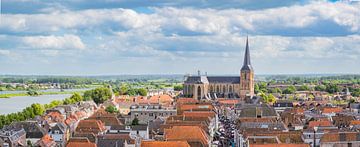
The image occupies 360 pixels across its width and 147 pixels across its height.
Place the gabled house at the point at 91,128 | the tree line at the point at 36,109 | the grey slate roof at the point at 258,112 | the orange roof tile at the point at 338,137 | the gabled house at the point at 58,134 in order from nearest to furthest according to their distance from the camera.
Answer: the orange roof tile at the point at 338,137
the gabled house at the point at 91,128
the gabled house at the point at 58,134
the grey slate roof at the point at 258,112
the tree line at the point at 36,109

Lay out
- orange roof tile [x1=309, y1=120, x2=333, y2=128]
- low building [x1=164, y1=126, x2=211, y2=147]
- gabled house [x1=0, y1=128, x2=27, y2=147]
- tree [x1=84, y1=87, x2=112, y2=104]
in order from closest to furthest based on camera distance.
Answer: low building [x1=164, y1=126, x2=211, y2=147], gabled house [x1=0, y1=128, x2=27, y2=147], orange roof tile [x1=309, y1=120, x2=333, y2=128], tree [x1=84, y1=87, x2=112, y2=104]

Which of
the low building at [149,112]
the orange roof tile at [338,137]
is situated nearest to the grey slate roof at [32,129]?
the low building at [149,112]

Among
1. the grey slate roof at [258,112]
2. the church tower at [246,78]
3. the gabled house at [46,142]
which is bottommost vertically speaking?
the gabled house at [46,142]

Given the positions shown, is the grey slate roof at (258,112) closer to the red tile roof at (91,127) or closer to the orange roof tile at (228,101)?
the red tile roof at (91,127)

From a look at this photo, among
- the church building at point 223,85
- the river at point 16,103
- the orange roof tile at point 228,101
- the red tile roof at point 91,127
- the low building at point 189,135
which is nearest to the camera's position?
the low building at point 189,135

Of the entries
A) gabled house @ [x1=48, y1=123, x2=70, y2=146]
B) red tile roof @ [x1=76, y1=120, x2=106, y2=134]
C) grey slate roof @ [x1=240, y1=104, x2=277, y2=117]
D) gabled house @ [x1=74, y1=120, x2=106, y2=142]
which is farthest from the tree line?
grey slate roof @ [x1=240, y1=104, x2=277, y2=117]

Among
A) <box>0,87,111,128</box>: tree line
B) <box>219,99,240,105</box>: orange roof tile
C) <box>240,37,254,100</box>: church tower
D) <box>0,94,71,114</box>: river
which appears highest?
<box>240,37,254,100</box>: church tower

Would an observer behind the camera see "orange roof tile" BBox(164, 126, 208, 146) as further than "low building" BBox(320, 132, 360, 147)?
No

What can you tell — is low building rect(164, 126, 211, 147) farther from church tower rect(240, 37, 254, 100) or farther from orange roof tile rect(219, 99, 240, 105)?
church tower rect(240, 37, 254, 100)
